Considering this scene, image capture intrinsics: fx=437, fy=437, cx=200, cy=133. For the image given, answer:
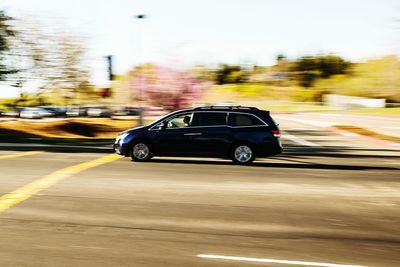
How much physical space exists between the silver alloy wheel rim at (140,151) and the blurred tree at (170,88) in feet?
84.3

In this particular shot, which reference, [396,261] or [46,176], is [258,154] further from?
[396,261]

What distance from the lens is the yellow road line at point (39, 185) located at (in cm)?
784

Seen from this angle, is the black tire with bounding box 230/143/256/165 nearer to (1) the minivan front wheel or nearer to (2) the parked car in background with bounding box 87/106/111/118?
(1) the minivan front wheel

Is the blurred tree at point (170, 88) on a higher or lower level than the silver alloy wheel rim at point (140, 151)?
higher

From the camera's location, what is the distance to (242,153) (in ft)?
42.0

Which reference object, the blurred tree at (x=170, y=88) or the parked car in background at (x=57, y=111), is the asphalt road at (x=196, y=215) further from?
the parked car in background at (x=57, y=111)

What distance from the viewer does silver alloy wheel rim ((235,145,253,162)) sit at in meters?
12.8

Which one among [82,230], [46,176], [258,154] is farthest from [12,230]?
[258,154]

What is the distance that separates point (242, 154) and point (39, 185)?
230 inches

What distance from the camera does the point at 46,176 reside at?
34.4 ft

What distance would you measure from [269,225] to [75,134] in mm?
26372

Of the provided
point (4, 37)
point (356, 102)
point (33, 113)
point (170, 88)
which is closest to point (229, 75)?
point (356, 102)

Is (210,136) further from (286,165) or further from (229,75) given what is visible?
(229,75)

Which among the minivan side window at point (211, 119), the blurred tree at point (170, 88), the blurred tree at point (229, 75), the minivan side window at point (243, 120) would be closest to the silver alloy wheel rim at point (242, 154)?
the minivan side window at point (243, 120)
